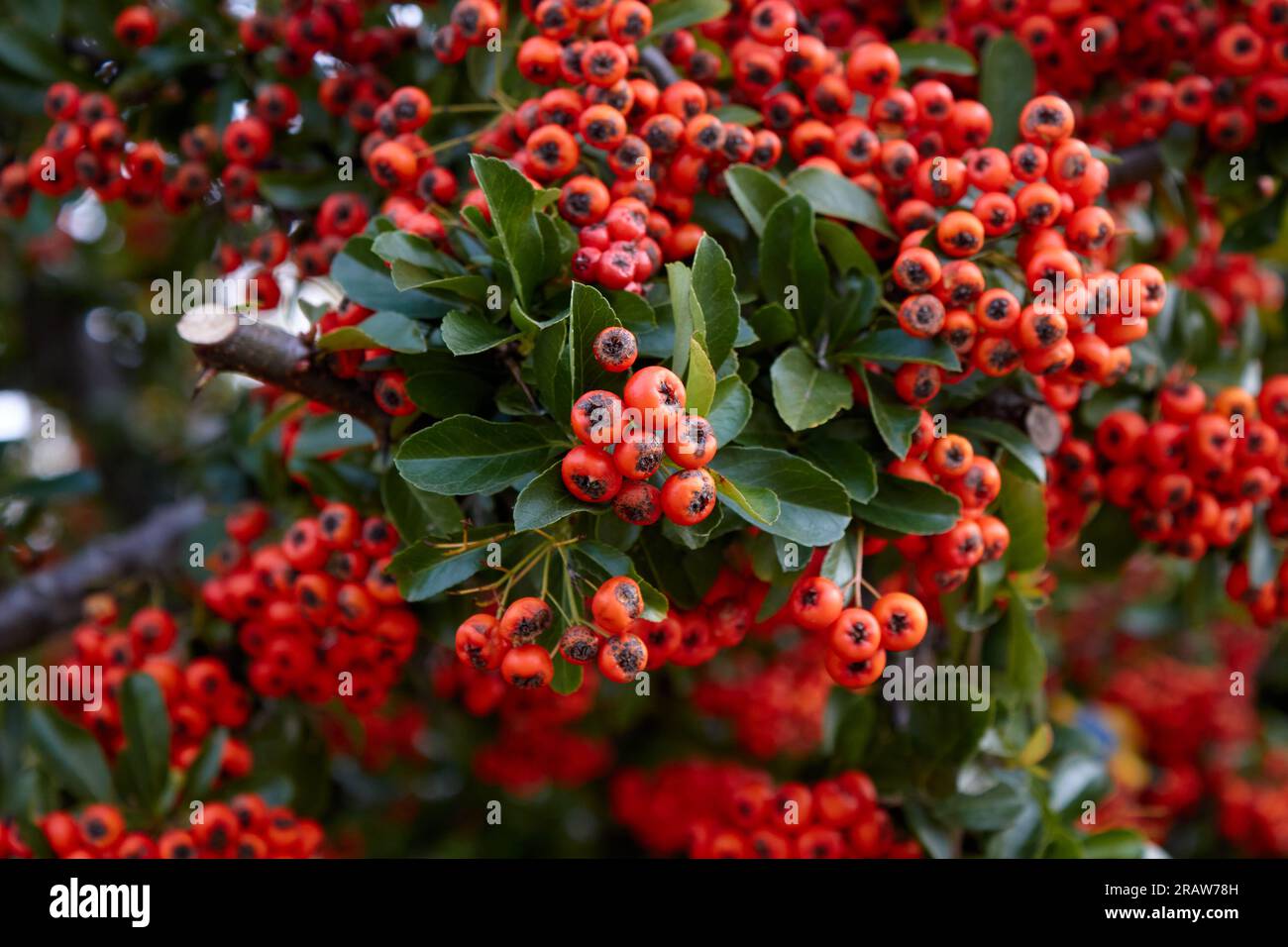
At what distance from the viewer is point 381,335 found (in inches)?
84.7

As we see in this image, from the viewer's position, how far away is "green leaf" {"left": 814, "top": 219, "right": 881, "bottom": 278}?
7.91 feet

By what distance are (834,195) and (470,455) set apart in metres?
1.05

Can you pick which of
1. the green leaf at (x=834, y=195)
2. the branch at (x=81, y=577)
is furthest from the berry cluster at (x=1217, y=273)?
the branch at (x=81, y=577)

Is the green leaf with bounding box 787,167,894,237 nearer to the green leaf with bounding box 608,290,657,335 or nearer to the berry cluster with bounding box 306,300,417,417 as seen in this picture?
the green leaf with bounding box 608,290,657,335

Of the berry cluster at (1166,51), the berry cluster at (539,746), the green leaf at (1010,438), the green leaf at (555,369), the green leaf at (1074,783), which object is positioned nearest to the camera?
the green leaf at (555,369)

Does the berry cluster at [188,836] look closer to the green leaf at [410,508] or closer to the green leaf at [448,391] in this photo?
A: the green leaf at [410,508]

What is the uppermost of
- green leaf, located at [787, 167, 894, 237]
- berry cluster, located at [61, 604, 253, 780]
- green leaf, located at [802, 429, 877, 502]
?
green leaf, located at [787, 167, 894, 237]

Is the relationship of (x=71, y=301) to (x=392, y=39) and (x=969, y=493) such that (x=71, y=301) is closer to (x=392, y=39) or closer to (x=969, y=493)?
(x=392, y=39)

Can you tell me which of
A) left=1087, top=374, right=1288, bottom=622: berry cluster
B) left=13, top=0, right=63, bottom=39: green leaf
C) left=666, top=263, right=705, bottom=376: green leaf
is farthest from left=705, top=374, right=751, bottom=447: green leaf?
left=13, top=0, right=63, bottom=39: green leaf

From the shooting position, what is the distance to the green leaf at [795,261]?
2340mm

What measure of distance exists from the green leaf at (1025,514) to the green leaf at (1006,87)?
856mm

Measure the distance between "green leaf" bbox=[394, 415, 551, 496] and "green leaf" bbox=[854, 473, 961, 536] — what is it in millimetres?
698
